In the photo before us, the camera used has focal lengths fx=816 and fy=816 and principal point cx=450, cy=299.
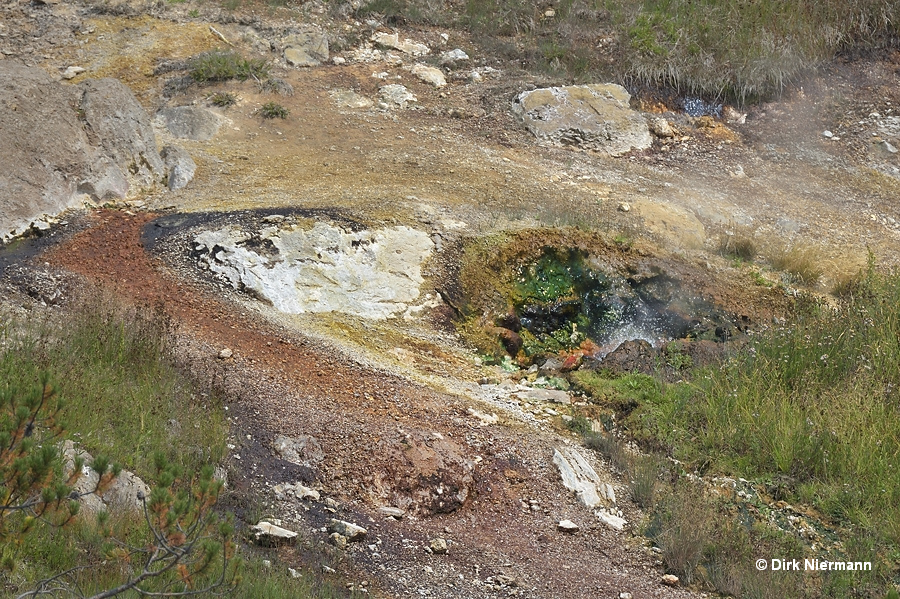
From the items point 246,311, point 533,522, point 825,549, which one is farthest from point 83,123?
point 825,549

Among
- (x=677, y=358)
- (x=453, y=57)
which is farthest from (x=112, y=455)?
(x=453, y=57)

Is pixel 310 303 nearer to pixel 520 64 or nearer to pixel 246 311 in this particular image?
pixel 246 311

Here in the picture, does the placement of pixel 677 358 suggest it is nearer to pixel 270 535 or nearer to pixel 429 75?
pixel 270 535

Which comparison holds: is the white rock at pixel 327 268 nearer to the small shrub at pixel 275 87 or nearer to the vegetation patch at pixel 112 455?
the vegetation patch at pixel 112 455

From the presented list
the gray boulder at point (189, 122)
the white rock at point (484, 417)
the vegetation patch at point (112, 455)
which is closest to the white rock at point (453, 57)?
the gray boulder at point (189, 122)

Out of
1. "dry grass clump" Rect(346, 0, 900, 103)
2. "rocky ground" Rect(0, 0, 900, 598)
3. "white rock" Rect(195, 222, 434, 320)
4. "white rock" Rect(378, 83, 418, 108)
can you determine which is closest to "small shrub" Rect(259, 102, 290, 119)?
"rocky ground" Rect(0, 0, 900, 598)

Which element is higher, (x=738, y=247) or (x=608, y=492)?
(x=608, y=492)
